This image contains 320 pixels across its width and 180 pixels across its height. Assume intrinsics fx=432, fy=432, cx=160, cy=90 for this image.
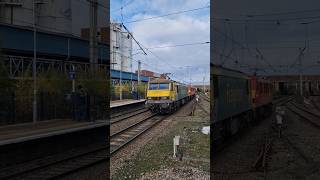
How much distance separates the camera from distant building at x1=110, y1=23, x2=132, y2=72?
19.9 feet

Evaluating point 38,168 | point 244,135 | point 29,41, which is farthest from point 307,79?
point 38,168

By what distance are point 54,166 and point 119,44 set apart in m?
5.34

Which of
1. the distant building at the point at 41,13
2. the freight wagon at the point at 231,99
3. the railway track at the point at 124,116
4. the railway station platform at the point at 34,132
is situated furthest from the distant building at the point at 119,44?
the distant building at the point at 41,13

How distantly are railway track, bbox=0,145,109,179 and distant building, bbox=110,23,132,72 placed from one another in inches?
113

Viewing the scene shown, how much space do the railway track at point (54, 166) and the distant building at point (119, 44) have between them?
2.87 meters

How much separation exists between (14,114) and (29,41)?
5.93 metres

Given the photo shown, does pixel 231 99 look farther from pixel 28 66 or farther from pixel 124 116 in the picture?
pixel 28 66

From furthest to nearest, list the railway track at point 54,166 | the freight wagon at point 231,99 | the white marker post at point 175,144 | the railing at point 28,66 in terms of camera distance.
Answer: the railing at point 28,66 < the railway track at point 54,166 < the freight wagon at point 231,99 < the white marker post at point 175,144

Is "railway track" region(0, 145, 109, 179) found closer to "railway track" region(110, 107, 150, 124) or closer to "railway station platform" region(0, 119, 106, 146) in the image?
"railway track" region(110, 107, 150, 124)

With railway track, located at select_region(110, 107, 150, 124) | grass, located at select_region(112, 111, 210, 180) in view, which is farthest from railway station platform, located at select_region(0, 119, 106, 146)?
grass, located at select_region(112, 111, 210, 180)

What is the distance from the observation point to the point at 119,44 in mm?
6465

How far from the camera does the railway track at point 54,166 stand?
9711mm

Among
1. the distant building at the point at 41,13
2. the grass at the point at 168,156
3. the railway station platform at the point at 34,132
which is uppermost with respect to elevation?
the distant building at the point at 41,13

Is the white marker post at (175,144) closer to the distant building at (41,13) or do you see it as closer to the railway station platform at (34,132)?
the railway station platform at (34,132)
